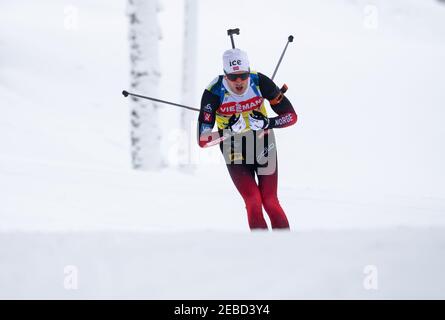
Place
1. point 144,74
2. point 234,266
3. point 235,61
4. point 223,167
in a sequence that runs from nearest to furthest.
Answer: point 234,266, point 235,61, point 144,74, point 223,167

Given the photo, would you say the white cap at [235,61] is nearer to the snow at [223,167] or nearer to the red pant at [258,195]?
the red pant at [258,195]

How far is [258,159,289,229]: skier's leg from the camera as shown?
5.52 m

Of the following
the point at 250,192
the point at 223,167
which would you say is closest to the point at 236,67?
the point at 250,192

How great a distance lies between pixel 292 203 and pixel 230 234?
440 cm

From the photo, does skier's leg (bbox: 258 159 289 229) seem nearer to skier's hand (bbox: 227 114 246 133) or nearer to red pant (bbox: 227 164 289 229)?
red pant (bbox: 227 164 289 229)

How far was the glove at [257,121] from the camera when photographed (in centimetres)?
568

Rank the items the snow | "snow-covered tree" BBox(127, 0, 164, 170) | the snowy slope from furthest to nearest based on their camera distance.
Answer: "snow-covered tree" BBox(127, 0, 164, 170) → the snow → the snowy slope

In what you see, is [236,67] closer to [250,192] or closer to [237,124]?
[237,124]

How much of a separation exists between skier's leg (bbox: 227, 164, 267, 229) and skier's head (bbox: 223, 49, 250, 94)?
0.70 metres

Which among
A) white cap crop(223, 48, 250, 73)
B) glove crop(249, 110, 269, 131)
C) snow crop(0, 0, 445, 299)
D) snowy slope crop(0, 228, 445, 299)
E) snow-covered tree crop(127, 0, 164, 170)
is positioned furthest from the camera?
snow-covered tree crop(127, 0, 164, 170)

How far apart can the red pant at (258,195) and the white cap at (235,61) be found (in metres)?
0.80

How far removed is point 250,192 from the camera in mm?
5602

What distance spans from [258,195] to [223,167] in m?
11.2

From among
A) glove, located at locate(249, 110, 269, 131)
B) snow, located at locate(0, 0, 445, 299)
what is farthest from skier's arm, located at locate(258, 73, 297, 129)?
snow, located at locate(0, 0, 445, 299)
